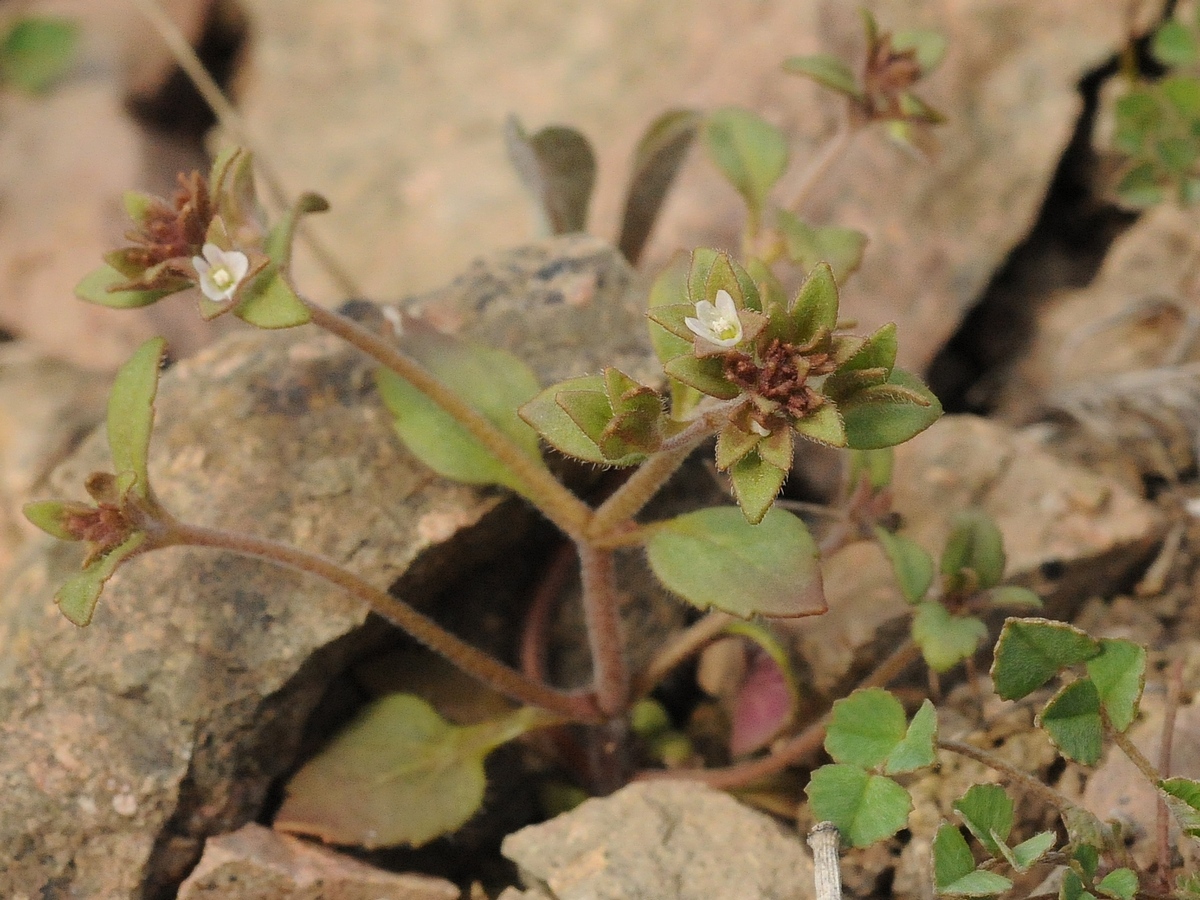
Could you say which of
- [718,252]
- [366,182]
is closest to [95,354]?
[366,182]

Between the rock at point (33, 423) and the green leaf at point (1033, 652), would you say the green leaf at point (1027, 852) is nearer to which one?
the green leaf at point (1033, 652)

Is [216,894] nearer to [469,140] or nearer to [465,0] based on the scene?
[469,140]

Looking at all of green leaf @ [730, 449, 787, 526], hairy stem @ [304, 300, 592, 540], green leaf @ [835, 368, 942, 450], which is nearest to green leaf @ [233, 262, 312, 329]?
hairy stem @ [304, 300, 592, 540]

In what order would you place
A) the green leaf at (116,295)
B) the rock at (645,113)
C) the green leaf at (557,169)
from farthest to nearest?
the rock at (645,113), the green leaf at (557,169), the green leaf at (116,295)

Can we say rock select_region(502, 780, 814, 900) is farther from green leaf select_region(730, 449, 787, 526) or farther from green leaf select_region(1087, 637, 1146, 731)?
green leaf select_region(730, 449, 787, 526)

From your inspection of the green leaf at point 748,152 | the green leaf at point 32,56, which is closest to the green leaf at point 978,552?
the green leaf at point 748,152
